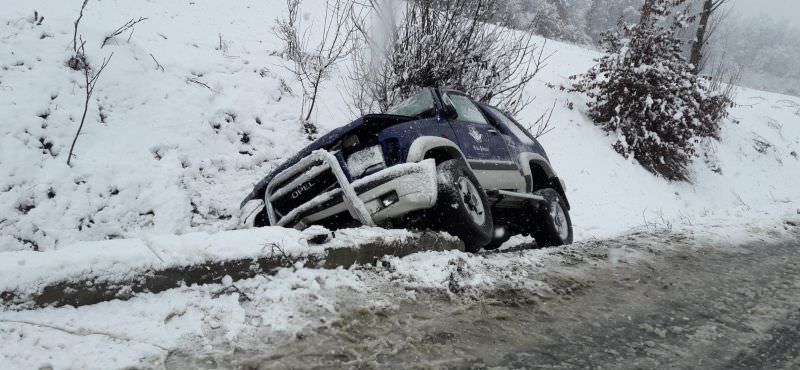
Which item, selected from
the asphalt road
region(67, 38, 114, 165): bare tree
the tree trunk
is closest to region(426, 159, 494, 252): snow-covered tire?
the asphalt road

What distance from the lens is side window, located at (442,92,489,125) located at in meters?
4.90

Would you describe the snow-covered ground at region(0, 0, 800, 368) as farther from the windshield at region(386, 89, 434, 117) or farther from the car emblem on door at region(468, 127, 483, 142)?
the windshield at region(386, 89, 434, 117)

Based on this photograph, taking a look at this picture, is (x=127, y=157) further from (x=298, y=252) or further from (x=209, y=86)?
(x=298, y=252)

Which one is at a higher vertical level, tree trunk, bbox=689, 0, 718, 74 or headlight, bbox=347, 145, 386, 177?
tree trunk, bbox=689, 0, 718, 74

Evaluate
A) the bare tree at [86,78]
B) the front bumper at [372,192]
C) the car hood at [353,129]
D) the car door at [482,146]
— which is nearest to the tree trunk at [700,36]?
the car door at [482,146]

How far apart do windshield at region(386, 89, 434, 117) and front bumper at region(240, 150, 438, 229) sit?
103 cm

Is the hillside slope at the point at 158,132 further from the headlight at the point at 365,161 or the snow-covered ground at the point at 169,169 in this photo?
the headlight at the point at 365,161

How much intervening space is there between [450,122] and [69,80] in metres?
5.05

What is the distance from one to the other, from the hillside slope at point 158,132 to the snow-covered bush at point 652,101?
1257 mm

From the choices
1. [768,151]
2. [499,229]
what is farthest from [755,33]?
[499,229]

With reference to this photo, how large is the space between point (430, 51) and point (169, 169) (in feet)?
13.0

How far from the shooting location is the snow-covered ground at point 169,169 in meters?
2.26

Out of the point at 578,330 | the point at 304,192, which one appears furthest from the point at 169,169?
the point at 578,330

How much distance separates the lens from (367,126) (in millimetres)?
3930
